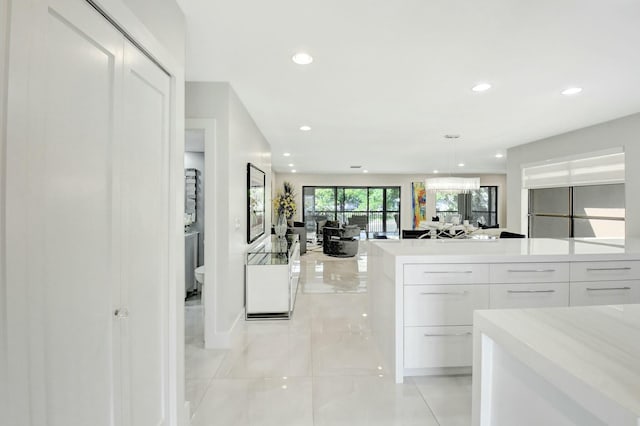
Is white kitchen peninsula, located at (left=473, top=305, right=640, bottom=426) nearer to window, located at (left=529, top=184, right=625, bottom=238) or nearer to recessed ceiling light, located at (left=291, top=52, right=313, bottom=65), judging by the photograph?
recessed ceiling light, located at (left=291, top=52, right=313, bottom=65)

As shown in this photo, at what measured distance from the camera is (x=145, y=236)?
1.38 meters

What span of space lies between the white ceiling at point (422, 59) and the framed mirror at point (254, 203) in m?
0.73

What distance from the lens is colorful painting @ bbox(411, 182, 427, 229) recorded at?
11.0 m

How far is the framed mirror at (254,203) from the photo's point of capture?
3.65 m

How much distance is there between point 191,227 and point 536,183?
591cm

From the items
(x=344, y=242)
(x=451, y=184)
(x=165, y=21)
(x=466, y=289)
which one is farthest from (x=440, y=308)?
(x=344, y=242)

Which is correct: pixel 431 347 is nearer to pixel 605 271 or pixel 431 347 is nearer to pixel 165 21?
pixel 605 271

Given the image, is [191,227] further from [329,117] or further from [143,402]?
[143,402]

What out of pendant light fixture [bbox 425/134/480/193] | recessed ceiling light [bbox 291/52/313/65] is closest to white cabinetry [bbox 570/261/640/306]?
recessed ceiling light [bbox 291/52/313/65]

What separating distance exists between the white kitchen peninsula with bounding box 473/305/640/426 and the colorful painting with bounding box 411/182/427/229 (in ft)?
33.5

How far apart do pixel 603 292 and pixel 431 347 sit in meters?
1.41

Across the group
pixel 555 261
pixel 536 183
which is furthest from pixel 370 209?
pixel 555 261

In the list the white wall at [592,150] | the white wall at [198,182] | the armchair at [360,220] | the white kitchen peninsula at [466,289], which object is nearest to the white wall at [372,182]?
the armchair at [360,220]

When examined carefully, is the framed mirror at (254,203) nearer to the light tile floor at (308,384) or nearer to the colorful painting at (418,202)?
the light tile floor at (308,384)
